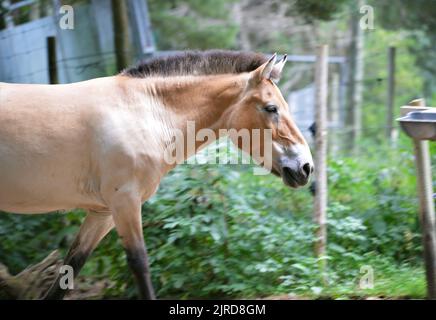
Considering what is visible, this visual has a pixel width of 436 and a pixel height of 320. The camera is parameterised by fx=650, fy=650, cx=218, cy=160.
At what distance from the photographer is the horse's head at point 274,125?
448cm

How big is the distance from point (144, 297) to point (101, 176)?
0.88 m

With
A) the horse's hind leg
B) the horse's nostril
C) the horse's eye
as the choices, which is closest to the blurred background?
the horse's hind leg

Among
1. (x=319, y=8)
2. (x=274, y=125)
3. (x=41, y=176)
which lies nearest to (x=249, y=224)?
(x=274, y=125)

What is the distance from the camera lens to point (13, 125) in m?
4.40

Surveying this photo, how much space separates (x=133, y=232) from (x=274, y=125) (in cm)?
122

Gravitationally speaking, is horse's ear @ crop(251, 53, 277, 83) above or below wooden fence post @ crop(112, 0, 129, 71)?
below

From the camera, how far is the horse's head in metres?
4.48

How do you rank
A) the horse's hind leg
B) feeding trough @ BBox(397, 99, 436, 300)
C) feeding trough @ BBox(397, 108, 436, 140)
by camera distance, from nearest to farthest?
feeding trough @ BBox(397, 108, 436, 140) < feeding trough @ BBox(397, 99, 436, 300) < the horse's hind leg

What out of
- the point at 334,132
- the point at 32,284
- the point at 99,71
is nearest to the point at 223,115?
the point at 32,284

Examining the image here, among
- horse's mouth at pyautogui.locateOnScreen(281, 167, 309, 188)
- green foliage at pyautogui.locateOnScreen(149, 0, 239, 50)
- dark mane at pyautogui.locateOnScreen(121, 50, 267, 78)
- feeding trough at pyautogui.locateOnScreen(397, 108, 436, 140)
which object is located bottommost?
horse's mouth at pyautogui.locateOnScreen(281, 167, 309, 188)

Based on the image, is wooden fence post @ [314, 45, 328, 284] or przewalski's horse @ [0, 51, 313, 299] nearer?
przewalski's horse @ [0, 51, 313, 299]

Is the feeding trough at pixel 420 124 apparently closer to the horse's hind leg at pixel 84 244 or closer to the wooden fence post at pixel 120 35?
the horse's hind leg at pixel 84 244

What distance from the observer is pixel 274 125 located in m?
4.53

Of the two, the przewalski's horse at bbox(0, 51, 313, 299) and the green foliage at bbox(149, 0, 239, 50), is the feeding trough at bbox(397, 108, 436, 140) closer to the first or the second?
the przewalski's horse at bbox(0, 51, 313, 299)
